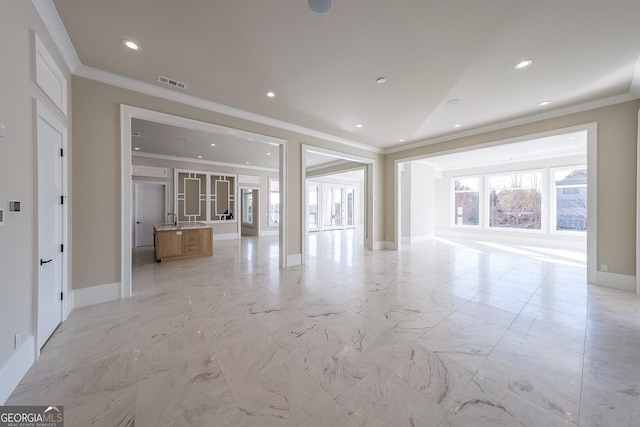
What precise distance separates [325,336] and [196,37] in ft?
11.3

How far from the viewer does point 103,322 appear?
272 cm

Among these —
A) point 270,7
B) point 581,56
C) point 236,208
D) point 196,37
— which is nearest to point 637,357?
point 581,56

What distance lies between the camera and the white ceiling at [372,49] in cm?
219

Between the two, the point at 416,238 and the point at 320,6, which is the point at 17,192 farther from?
the point at 416,238

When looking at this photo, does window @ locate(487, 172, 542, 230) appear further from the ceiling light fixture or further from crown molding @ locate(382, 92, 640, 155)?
the ceiling light fixture

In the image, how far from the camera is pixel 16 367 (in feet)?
5.68

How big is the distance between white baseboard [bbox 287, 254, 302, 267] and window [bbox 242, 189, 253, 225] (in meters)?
6.22

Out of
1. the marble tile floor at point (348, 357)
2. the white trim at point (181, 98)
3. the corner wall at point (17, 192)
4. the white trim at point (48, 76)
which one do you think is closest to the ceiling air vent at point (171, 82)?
the white trim at point (181, 98)

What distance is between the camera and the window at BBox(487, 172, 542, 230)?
8.51 meters

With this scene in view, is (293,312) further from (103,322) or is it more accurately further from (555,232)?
(555,232)

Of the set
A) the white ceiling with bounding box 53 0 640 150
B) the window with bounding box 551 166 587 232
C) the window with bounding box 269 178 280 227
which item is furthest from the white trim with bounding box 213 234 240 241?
the window with bounding box 551 166 587 232

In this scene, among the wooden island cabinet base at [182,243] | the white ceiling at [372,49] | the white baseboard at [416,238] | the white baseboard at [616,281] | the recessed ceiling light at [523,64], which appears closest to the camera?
the white ceiling at [372,49]

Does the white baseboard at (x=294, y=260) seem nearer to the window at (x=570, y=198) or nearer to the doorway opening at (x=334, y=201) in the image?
the doorway opening at (x=334, y=201)
